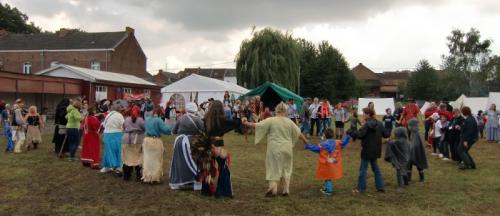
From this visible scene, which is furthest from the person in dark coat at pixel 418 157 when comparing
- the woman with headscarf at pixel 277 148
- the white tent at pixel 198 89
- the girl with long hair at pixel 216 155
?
the white tent at pixel 198 89

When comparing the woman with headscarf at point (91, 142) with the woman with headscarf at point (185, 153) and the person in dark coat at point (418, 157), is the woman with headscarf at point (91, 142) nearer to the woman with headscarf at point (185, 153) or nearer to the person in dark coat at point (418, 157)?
the woman with headscarf at point (185, 153)

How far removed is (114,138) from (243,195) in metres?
3.47

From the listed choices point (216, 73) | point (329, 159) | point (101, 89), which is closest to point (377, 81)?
point (216, 73)

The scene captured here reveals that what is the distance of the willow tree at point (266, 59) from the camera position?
1678 inches

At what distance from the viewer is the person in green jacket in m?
11.5

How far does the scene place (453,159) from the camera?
1234 centimetres

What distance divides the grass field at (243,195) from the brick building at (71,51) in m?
46.1

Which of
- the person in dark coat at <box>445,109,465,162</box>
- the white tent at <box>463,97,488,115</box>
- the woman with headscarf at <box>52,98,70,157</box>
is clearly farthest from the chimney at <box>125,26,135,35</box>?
the person in dark coat at <box>445,109,465,162</box>

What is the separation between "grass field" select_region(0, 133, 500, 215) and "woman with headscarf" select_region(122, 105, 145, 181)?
0.37 metres

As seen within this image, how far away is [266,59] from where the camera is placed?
4291cm

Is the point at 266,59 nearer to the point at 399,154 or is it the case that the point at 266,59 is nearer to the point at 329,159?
the point at 399,154

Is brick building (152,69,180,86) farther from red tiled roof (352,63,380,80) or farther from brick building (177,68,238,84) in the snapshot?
red tiled roof (352,63,380,80)

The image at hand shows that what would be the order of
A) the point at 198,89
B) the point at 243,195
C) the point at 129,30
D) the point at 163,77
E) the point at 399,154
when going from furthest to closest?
the point at 163,77
the point at 129,30
the point at 198,89
the point at 399,154
the point at 243,195

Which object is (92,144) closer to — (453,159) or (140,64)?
(453,159)
